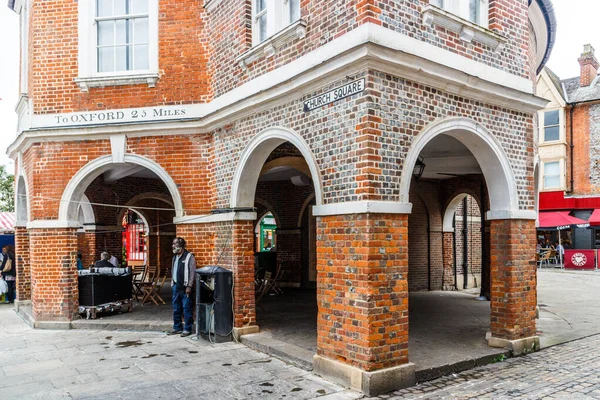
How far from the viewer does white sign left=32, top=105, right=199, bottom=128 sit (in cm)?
968

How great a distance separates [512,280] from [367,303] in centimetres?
298

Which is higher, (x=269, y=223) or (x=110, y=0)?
(x=110, y=0)

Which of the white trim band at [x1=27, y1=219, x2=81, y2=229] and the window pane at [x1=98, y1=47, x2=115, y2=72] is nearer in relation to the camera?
the white trim band at [x1=27, y1=219, x2=81, y2=229]

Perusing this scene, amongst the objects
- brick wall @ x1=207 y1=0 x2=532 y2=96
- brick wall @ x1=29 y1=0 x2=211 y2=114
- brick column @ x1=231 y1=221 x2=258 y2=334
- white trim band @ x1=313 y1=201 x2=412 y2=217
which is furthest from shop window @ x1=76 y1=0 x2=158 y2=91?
white trim band @ x1=313 y1=201 x2=412 y2=217

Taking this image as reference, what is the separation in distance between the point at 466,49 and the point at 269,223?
26.6 meters

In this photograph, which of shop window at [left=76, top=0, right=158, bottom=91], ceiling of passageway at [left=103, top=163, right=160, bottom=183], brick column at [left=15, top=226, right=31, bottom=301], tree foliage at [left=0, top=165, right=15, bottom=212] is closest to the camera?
shop window at [left=76, top=0, right=158, bottom=91]

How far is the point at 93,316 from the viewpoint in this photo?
10180 millimetres

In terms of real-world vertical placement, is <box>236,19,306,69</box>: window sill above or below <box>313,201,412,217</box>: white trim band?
above

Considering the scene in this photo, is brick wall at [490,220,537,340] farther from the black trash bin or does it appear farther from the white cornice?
the black trash bin

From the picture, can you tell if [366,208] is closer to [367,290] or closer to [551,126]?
[367,290]

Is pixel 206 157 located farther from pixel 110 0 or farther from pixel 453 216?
pixel 453 216

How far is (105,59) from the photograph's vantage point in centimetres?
1019

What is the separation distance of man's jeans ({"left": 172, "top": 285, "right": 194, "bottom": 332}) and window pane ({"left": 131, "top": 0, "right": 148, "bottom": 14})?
5.63 m

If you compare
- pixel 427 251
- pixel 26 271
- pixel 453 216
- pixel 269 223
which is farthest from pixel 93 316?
pixel 269 223
